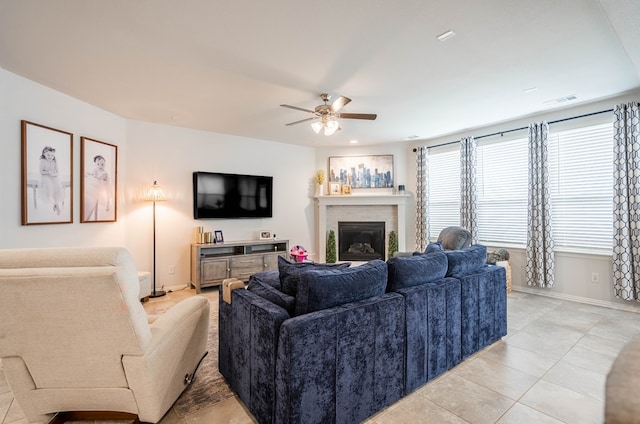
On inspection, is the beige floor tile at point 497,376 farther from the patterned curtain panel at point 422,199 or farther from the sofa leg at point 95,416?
the patterned curtain panel at point 422,199

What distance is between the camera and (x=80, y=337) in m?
1.40

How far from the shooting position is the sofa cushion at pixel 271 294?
170 centimetres

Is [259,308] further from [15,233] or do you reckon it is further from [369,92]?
[15,233]

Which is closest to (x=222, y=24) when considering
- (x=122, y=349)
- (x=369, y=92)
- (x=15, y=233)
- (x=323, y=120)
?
(x=323, y=120)

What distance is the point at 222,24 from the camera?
2.14 metres

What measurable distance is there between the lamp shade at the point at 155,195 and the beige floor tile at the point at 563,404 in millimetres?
4686

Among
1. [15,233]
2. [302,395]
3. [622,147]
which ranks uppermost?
[622,147]

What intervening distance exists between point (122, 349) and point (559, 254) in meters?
5.23

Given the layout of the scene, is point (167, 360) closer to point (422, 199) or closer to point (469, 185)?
point (469, 185)

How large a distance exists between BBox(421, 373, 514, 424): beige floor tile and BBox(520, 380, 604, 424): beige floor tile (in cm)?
17

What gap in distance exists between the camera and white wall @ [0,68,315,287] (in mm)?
2912

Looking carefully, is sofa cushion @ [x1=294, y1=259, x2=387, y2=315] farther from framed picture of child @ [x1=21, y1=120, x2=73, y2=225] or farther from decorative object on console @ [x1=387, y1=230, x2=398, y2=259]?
decorative object on console @ [x1=387, y1=230, x2=398, y2=259]

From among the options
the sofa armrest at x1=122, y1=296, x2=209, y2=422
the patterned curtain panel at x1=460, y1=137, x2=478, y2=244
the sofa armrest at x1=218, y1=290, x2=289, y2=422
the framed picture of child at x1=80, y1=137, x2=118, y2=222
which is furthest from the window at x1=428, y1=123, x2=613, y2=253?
the framed picture of child at x1=80, y1=137, x2=118, y2=222

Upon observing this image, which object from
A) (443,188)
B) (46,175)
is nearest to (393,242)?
(443,188)
